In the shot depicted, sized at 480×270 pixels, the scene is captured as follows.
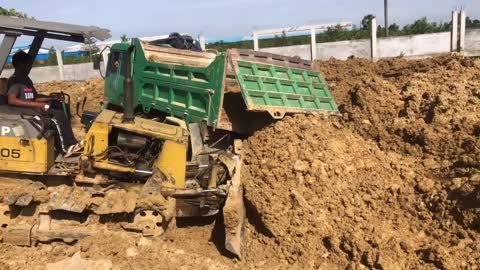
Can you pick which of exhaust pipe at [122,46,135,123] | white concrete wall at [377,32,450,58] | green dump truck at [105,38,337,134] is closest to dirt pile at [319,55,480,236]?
green dump truck at [105,38,337,134]

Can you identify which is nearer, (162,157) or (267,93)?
(162,157)

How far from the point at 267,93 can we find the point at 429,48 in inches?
409

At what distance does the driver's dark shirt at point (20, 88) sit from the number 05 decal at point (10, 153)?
2.15ft

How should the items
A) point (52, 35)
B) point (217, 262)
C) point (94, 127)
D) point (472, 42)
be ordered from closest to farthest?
1. point (217, 262)
2. point (94, 127)
3. point (52, 35)
4. point (472, 42)

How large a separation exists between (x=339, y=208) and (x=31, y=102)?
3.55 meters

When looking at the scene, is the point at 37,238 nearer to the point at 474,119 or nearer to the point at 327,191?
the point at 327,191

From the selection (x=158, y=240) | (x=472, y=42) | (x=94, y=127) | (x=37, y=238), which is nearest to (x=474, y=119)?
(x=158, y=240)

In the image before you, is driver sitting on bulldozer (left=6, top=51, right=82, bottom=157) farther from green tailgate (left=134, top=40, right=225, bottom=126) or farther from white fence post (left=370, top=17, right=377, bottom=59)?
white fence post (left=370, top=17, right=377, bottom=59)

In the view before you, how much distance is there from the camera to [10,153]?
564 centimetres

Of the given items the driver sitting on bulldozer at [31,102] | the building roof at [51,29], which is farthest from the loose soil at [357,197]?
the building roof at [51,29]

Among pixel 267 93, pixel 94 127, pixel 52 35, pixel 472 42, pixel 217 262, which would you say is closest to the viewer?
pixel 217 262

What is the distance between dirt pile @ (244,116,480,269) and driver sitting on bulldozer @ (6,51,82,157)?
210 cm

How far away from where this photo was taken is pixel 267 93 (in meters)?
7.02

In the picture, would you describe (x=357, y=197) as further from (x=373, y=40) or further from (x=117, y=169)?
(x=373, y=40)
